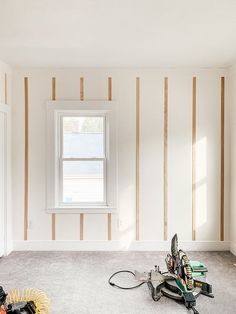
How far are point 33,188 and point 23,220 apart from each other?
0.47 m

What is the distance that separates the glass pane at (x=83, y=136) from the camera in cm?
385

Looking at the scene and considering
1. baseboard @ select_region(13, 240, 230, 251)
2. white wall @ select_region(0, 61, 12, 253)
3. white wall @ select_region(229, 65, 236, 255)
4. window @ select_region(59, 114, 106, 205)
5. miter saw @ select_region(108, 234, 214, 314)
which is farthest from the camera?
window @ select_region(59, 114, 106, 205)

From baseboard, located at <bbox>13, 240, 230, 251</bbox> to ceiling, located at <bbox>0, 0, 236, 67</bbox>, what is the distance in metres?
2.46

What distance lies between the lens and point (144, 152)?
12.3ft

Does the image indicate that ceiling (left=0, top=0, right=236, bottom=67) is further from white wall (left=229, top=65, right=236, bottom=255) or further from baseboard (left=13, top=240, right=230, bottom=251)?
baseboard (left=13, top=240, right=230, bottom=251)

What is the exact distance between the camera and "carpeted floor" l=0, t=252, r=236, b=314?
2.36 m

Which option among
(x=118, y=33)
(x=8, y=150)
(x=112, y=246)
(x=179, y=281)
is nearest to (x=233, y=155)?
(x=179, y=281)

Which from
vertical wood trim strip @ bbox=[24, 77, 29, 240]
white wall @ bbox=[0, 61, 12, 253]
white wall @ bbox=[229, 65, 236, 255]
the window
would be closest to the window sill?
the window

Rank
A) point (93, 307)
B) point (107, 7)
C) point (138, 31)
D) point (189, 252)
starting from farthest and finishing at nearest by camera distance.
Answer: point (189, 252) < point (138, 31) < point (93, 307) < point (107, 7)

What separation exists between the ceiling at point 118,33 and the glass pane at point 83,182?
1404 mm

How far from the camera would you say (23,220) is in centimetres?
376

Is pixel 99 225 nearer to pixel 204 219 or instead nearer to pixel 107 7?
pixel 204 219

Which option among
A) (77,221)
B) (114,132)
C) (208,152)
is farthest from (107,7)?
(77,221)

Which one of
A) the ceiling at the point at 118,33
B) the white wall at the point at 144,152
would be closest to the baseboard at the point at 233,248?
the white wall at the point at 144,152
